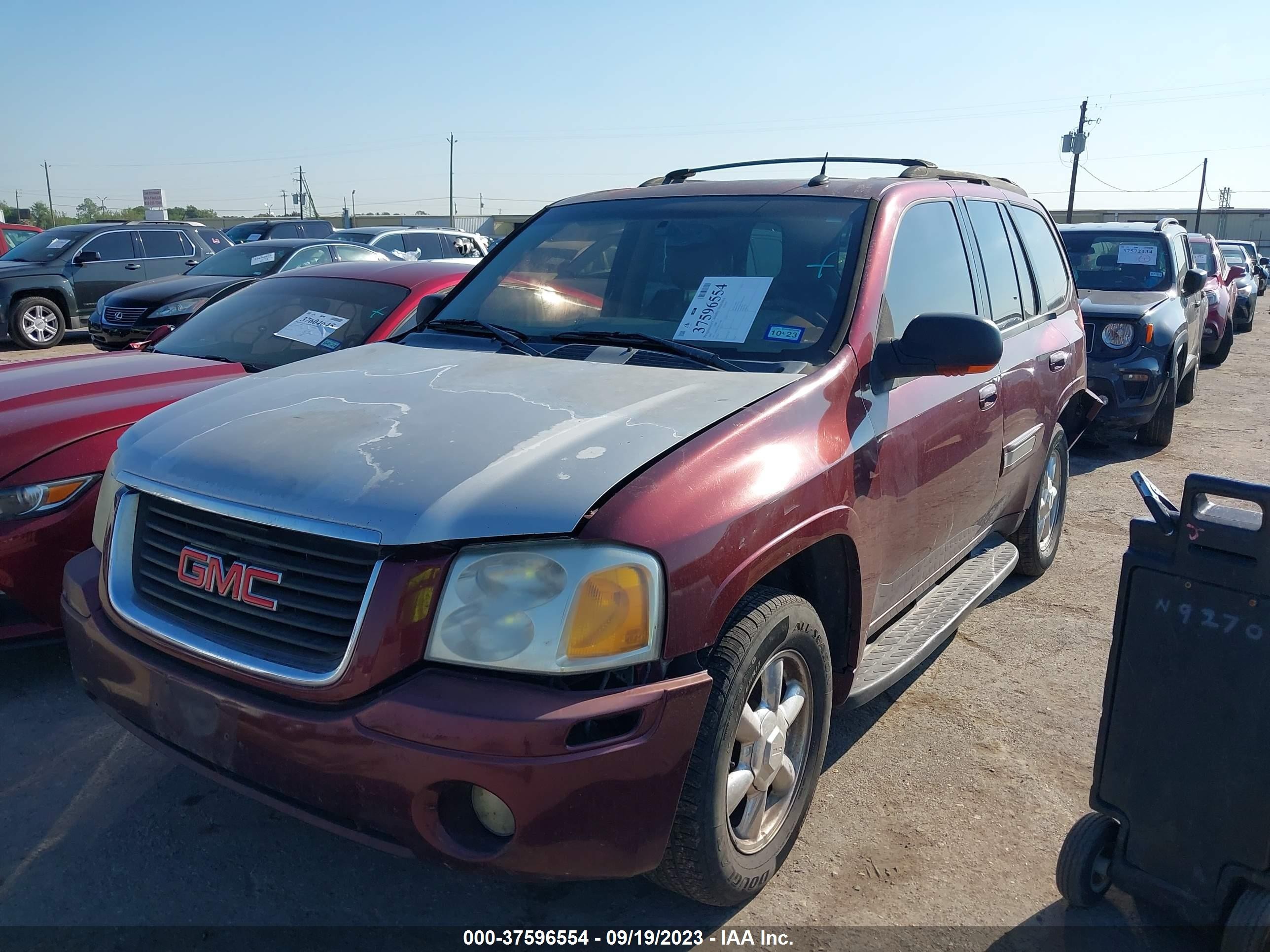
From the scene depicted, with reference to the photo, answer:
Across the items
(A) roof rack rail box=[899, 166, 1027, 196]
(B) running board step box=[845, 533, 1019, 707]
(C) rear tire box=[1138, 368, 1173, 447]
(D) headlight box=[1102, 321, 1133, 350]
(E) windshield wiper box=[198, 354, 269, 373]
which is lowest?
(C) rear tire box=[1138, 368, 1173, 447]

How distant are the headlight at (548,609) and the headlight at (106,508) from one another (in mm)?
1125

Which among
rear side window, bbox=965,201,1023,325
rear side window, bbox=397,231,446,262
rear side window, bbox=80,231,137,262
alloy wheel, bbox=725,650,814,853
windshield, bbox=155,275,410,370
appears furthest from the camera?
rear side window, bbox=397,231,446,262

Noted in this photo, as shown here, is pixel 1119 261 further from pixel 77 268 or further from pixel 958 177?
pixel 77 268

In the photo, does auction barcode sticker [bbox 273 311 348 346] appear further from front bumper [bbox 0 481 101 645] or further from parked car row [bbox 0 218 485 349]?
parked car row [bbox 0 218 485 349]

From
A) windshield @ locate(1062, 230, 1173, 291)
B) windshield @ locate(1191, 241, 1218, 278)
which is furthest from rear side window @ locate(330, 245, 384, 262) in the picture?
windshield @ locate(1191, 241, 1218, 278)

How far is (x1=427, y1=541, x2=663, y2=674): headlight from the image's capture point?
6.45 ft

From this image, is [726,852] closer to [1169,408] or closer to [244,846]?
[244,846]

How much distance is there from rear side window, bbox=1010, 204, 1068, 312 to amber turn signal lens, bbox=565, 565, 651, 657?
322 centimetres

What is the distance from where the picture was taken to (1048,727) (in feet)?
11.5

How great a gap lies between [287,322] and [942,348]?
3.49m

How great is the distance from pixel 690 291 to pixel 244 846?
212 cm

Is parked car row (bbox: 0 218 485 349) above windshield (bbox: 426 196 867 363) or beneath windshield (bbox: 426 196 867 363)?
beneath

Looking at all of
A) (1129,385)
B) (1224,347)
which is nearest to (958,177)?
(1129,385)

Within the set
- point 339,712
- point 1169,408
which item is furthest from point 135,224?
point 339,712
